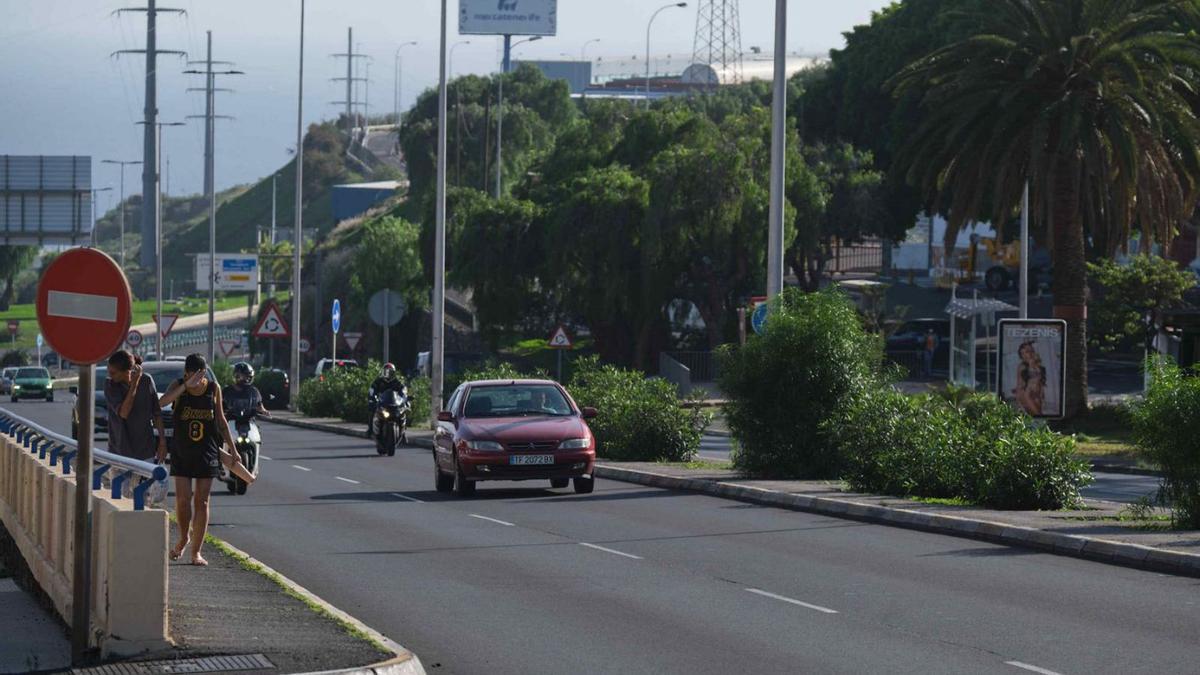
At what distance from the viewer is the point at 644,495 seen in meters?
24.9

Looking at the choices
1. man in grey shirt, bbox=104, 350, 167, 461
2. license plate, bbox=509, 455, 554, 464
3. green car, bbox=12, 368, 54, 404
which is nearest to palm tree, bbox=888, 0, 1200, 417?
license plate, bbox=509, 455, 554, 464

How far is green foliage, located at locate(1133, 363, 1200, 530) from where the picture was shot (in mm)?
17688

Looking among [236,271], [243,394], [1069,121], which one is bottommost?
[243,394]

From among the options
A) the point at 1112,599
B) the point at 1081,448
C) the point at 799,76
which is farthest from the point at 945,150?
the point at 799,76

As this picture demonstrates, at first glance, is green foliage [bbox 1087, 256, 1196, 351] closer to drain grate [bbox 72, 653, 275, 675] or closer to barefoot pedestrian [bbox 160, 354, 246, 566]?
barefoot pedestrian [bbox 160, 354, 246, 566]

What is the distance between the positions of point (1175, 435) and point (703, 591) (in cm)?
598

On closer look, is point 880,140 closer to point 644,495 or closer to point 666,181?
point 666,181

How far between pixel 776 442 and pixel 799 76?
11619cm

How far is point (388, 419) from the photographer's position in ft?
116

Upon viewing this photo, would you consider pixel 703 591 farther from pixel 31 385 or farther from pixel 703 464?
pixel 31 385

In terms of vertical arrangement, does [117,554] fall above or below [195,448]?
below

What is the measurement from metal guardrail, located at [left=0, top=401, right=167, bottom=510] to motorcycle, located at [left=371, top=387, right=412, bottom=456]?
19021 millimetres

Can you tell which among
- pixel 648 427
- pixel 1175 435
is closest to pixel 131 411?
pixel 1175 435

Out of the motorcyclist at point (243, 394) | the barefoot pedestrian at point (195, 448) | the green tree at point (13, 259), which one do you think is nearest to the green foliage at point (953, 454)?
the motorcyclist at point (243, 394)
